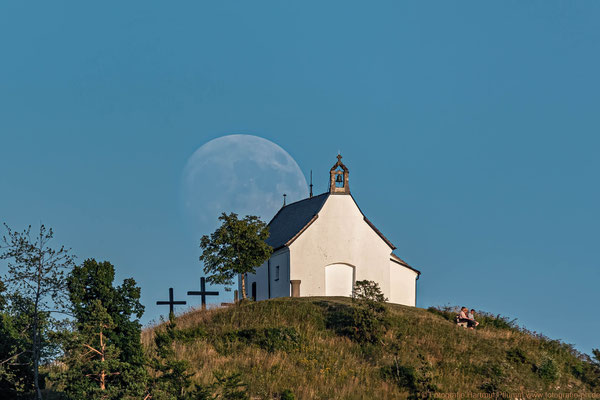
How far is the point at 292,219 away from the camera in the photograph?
2287 inches

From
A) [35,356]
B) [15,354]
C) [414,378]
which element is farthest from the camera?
[414,378]

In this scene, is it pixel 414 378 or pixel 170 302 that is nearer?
pixel 414 378

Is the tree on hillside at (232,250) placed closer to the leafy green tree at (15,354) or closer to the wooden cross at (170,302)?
the wooden cross at (170,302)

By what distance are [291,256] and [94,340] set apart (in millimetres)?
28253

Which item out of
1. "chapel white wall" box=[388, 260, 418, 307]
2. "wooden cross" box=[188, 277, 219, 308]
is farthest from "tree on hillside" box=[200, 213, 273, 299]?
"chapel white wall" box=[388, 260, 418, 307]

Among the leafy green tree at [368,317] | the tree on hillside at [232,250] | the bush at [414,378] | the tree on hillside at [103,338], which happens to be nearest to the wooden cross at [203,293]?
the tree on hillside at [232,250]

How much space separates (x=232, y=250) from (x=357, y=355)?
14588 mm

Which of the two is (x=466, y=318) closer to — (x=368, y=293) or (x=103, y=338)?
(x=368, y=293)

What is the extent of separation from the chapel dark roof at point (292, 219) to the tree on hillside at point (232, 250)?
3511mm

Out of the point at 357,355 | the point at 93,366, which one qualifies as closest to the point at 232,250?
the point at 357,355

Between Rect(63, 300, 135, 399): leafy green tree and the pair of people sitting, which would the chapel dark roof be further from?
Rect(63, 300, 135, 399): leafy green tree

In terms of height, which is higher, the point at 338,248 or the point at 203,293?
the point at 338,248

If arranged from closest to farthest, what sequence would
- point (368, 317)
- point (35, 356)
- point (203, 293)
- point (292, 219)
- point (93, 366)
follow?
point (93, 366) → point (35, 356) → point (368, 317) → point (203, 293) → point (292, 219)

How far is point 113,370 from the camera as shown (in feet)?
80.7
